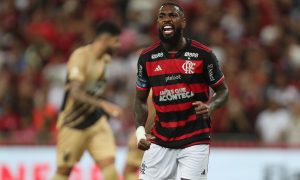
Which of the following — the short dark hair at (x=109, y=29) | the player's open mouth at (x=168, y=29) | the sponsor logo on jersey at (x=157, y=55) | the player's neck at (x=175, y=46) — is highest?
the short dark hair at (x=109, y=29)

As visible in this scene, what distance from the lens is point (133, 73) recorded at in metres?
15.2

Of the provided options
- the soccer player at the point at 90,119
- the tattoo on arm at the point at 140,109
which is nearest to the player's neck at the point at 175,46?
the tattoo on arm at the point at 140,109

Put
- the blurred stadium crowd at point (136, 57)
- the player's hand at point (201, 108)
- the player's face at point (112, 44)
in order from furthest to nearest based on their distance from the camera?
the blurred stadium crowd at point (136, 57)
the player's face at point (112, 44)
the player's hand at point (201, 108)

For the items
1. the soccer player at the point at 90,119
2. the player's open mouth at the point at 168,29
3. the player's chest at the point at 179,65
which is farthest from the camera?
the soccer player at the point at 90,119

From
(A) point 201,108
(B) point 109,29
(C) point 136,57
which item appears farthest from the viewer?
(C) point 136,57

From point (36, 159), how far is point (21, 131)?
5.08 ft

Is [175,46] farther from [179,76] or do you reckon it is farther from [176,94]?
[176,94]

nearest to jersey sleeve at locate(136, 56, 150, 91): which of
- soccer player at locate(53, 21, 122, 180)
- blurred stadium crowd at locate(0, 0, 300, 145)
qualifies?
soccer player at locate(53, 21, 122, 180)

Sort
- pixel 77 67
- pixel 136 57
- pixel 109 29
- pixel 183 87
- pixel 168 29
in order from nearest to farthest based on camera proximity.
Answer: pixel 168 29 → pixel 183 87 → pixel 77 67 → pixel 109 29 → pixel 136 57

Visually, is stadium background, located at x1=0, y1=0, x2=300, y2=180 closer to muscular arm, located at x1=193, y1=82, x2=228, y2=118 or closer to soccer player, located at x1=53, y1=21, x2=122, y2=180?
soccer player, located at x1=53, y1=21, x2=122, y2=180

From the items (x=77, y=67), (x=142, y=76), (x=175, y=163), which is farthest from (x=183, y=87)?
(x=77, y=67)

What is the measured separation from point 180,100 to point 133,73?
7609 mm

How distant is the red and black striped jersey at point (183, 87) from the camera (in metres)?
7.68

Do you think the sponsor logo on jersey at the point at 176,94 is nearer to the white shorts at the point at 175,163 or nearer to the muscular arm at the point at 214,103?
the muscular arm at the point at 214,103
